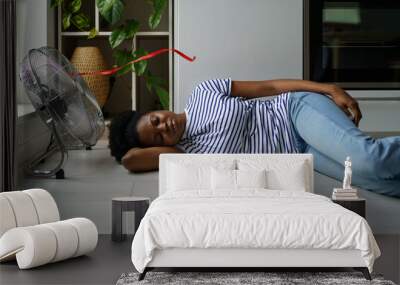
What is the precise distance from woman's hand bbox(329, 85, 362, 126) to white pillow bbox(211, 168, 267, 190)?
0.77 meters

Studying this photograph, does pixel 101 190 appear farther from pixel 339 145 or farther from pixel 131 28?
pixel 131 28

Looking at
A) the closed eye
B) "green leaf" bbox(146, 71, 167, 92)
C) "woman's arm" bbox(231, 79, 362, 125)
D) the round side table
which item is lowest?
the round side table

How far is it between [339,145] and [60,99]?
168 cm

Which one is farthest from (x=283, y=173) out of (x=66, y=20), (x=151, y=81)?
(x=66, y=20)

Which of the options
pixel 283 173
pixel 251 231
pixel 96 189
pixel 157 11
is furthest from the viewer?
pixel 157 11

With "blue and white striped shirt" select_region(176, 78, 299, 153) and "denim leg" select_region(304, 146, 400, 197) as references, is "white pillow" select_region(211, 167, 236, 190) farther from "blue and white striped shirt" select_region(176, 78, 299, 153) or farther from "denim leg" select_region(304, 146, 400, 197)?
"denim leg" select_region(304, 146, 400, 197)

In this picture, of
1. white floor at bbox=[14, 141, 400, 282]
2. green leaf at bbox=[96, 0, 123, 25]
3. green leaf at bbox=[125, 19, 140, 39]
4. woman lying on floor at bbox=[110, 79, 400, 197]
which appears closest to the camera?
woman lying on floor at bbox=[110, 79, 400, 197]

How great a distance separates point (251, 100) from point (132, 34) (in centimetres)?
145

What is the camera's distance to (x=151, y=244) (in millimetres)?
4137

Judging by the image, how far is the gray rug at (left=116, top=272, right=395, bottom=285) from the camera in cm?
409

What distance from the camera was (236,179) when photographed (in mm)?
5090

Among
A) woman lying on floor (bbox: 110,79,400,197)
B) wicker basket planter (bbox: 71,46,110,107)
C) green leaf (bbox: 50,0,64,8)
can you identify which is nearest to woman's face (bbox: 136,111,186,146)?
woman lying on floor (bbox: 110,79,400,197)

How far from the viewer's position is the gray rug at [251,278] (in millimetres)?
4090

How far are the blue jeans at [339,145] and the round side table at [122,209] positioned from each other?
1.07 metres
